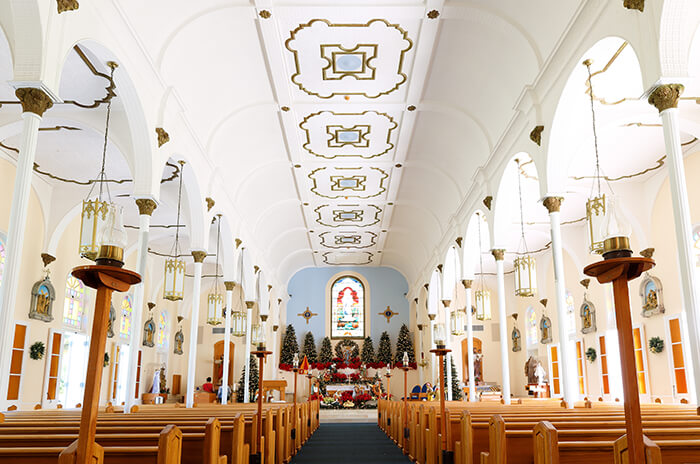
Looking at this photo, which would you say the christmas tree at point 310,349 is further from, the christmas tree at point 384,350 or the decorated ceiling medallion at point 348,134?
the decorated ceiling medallion at point 348,134

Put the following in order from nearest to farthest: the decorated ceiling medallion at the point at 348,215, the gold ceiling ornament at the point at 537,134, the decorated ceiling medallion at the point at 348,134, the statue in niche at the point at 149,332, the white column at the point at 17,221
A: the white column at the point at 17,221, the gold ceiling ornament at the point at 537,134, the decorated ceiling medallion at the point at 348,134, the decorated ceiling medallion at the point at 348,215, the statue in niche at the point at 149,332

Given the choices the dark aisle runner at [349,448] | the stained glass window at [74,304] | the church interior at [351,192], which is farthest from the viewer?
the stained glass window at [74,304]

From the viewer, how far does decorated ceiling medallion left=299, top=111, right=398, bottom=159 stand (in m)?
13.1

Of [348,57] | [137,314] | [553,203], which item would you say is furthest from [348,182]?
[137,314]

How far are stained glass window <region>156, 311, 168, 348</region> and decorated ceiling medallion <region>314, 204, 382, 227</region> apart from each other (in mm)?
8646

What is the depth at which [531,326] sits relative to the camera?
25125 millimetres

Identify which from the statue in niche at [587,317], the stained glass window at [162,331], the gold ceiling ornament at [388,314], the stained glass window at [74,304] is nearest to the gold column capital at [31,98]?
the stained glass window at [74,304]

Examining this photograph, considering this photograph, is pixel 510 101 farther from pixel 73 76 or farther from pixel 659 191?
pixel 73 76

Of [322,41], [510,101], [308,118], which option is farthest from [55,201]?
[510,101]

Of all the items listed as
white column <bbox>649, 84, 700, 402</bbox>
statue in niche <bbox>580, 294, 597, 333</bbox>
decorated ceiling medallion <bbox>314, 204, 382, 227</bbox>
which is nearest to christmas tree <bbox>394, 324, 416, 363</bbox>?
decorated ceiling medallion <bbox>314, 204, 382, 227</bbox>

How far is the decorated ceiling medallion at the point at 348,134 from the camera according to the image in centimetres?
1310

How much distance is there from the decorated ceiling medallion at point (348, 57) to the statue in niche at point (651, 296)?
8865mm

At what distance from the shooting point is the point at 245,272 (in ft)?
62.0

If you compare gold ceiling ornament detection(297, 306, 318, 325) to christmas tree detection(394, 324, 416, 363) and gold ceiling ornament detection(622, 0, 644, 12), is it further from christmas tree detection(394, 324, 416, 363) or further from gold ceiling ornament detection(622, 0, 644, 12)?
gold ceiling ornament detection(622, 0, 644, 12)
